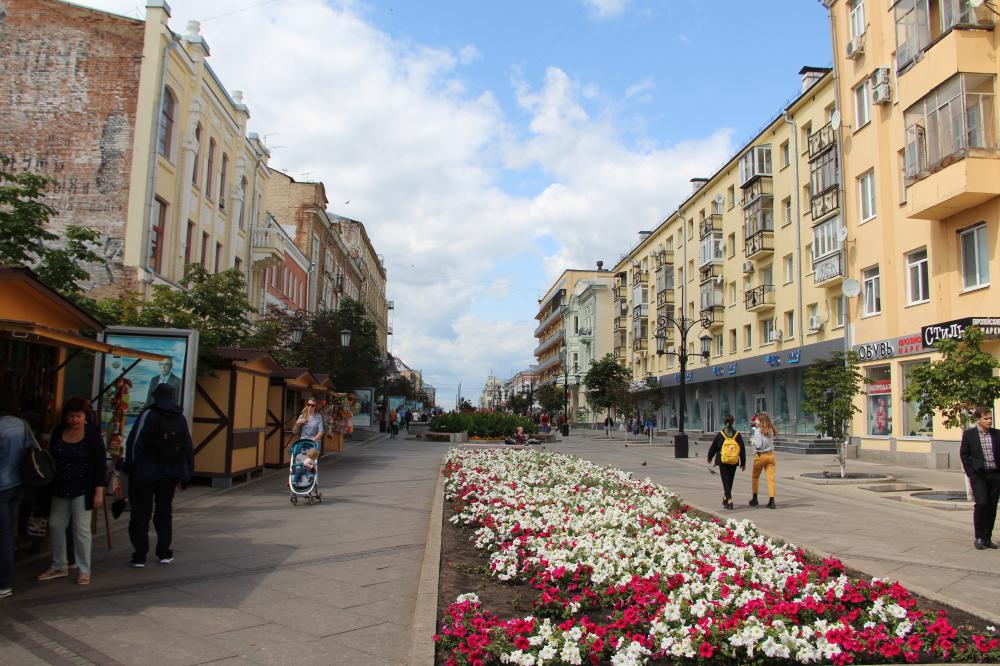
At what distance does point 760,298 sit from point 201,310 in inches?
1204

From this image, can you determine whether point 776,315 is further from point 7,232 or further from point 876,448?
point 7,232

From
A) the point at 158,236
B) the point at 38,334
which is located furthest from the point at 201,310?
the point at 38,334

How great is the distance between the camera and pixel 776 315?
124 ft

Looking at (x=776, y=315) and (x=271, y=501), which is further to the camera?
(x=776, y=315)

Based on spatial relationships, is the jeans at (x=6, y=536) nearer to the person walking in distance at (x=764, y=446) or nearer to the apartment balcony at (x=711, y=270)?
the person walking in distance at (x=764, y=446)

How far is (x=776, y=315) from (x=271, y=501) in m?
31.3

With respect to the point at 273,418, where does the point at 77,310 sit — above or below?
above

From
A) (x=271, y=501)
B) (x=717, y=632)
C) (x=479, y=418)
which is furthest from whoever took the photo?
(x=479, y=418)

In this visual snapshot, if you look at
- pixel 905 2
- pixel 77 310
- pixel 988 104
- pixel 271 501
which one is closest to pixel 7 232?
pixel 77 310

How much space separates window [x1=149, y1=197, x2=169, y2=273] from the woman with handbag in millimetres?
17489

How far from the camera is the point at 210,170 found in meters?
27.6

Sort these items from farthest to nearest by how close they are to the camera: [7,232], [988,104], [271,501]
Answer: [988,104] < [271,501] < [7,232]

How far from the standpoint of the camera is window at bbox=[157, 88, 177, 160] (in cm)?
2280

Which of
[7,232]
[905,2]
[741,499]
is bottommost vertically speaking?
[741,499]
